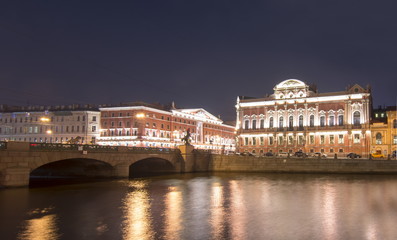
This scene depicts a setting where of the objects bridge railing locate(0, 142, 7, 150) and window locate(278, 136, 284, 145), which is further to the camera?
window locate(278, 136, 284, 145)

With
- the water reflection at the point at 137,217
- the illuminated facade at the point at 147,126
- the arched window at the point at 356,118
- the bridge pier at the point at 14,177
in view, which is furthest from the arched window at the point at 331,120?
the bridge pier at the point at 14,177

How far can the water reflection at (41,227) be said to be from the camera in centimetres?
2057

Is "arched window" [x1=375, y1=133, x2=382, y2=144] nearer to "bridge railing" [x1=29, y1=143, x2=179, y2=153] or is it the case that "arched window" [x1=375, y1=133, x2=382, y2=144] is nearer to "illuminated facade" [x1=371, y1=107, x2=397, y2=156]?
"illuminated facade" [x1=371, y1=107, x2=397, y2=156]

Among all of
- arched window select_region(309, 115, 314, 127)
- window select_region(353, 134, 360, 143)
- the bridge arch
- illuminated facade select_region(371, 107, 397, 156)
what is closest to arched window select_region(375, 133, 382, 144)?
illuminated facade select_region(371, 107, 397, 156)

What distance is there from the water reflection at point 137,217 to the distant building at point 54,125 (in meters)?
69.7

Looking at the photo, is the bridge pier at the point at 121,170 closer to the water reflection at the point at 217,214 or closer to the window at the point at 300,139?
the water reflection at the point at 217,214

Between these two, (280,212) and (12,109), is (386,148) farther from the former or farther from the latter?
(12,109)

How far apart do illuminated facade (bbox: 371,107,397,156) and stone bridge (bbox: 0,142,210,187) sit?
41633 mm

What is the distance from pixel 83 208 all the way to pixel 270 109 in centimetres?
7960

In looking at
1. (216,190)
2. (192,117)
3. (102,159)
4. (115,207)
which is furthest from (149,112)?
(115,207)

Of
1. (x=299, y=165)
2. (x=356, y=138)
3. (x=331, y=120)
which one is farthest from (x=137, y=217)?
(x=331, y=120)

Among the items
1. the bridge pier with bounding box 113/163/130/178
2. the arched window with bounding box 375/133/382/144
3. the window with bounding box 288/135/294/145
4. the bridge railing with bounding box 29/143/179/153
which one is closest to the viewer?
the bridge railing with bounding box 29/143/179/153

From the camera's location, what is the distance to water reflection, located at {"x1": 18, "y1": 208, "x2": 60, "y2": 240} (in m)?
20.6

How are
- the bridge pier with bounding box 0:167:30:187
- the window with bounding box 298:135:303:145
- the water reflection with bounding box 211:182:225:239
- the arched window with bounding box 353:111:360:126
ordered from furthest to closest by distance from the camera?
1. the window with bounding box 298:135:303:145
2. the arched window with bounding box 353:111:360:126
3. the bridge pier with bounding box 0:167:30:187
4. the water reflection with bounding box 211:182:225:239
